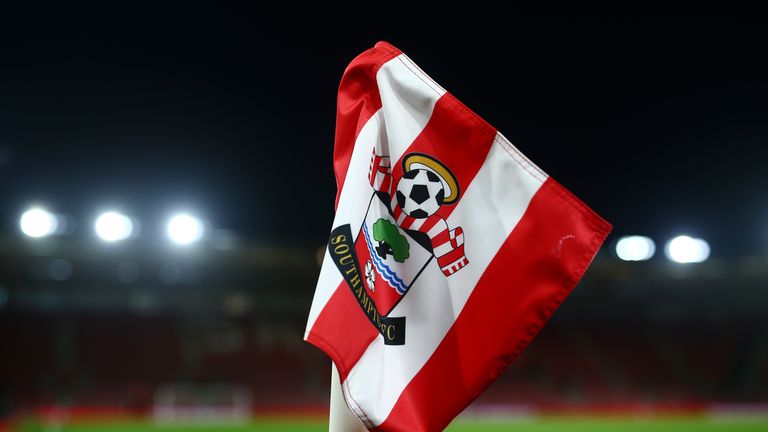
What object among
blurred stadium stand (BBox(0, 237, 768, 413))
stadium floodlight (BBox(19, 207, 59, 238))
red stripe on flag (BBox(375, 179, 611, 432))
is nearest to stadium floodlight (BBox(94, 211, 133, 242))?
stadium floodlight (BBox(19, 207, 59, 238))

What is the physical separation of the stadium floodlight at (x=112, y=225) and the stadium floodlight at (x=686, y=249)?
18.7 metres

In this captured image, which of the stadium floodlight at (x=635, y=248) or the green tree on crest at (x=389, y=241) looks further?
the stadium floodlight at (x=635, y=248)

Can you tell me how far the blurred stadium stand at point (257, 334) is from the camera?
24328mm

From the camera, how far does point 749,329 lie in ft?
103

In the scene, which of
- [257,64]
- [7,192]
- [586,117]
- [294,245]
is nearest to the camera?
[257,64]

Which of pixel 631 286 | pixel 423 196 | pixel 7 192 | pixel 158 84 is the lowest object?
pixel 631 286

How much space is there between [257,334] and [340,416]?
2698cm

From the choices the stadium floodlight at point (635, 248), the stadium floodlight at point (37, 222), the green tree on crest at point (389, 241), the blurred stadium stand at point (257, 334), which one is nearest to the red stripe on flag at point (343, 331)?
the green tree on crest at point (389, 241)

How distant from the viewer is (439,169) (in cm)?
197

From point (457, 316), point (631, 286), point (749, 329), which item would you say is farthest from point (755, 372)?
point (457, 316)

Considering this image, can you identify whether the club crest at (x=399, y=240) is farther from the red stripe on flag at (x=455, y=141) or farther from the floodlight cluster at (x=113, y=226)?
the floodlight cluster at (x=113, y=226)

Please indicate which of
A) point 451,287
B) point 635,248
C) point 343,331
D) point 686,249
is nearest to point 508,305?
point 451,287

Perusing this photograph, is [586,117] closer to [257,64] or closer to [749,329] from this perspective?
[257,64]

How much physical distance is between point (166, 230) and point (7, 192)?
176 inches
